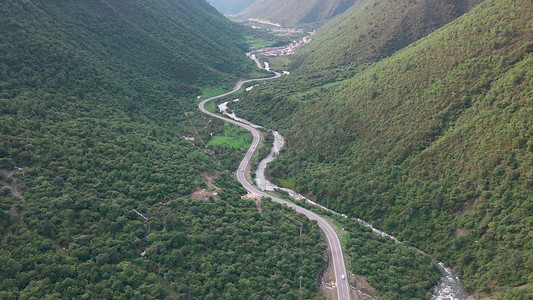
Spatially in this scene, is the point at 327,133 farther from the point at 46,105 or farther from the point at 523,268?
the point at 46,105

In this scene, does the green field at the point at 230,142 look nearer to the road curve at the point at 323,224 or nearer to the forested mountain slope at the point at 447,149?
the road curve at the point at 323,224

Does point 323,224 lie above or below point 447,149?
below

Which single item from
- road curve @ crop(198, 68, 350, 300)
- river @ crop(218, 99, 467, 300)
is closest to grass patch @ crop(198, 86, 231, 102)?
river @ crop(218, 99, 467, 300)

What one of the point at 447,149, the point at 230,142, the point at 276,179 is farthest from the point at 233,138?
the point at 447,149

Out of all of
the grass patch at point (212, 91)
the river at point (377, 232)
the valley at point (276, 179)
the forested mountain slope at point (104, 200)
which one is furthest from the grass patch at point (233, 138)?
the grass patch at point (212, 91)

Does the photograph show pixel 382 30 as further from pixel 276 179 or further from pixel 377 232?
pixel 377 232

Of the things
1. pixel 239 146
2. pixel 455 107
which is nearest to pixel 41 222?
pixel 239 146
